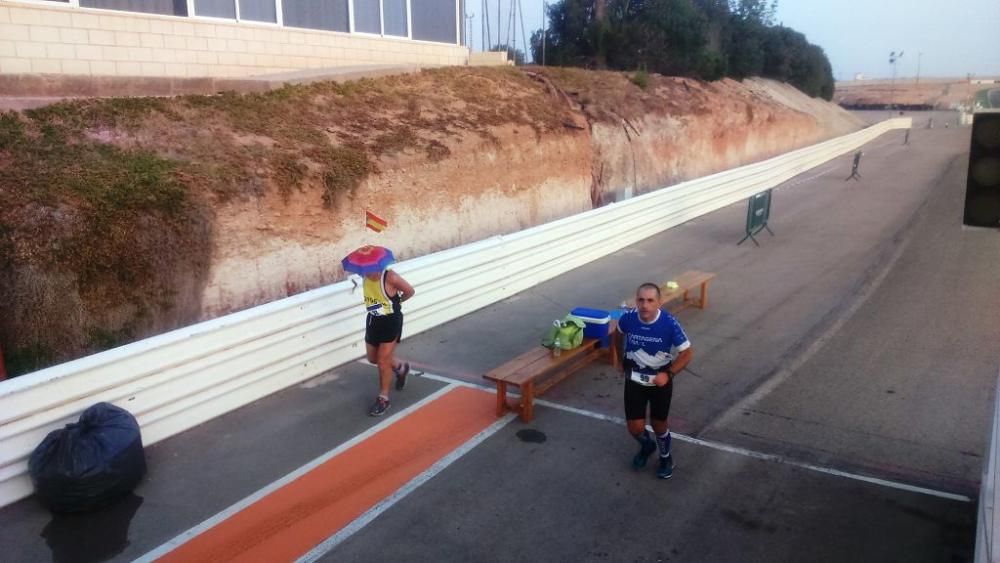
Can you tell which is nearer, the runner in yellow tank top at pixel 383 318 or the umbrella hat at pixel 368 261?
the umbrella hat at pixel 368 261

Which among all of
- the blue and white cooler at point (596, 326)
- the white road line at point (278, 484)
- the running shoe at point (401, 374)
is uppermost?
the blue and white cooler at point (596, 326)

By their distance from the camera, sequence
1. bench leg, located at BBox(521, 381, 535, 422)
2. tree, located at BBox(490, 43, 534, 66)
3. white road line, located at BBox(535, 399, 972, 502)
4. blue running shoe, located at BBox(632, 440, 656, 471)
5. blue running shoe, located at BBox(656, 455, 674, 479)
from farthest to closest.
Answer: tree, located at BBox(490, 43, 534, 66)
bench leg, located at BBox(521, 381, 535, 422)
blue running shoe, located at BBox(632, 440, 656, 471)
blue running shoe, located at BBox(656, 455, 674, 479)
white road line, located at BBox(535, 399, 972, 502)

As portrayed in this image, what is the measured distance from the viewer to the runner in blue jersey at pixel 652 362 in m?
5.36

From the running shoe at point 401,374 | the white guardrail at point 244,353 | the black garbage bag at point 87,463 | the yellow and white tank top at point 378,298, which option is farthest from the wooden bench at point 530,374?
the black garbage bag at point 87,463

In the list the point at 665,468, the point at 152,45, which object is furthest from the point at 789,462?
the point at 152,45

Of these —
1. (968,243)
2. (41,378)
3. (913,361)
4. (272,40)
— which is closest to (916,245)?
(968,243)

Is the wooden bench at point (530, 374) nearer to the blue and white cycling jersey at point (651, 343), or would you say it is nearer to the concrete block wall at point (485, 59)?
the blue and white cycling jersey at point (651, 343)

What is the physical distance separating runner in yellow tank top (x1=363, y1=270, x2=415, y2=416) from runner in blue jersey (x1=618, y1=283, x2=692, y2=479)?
2307mm

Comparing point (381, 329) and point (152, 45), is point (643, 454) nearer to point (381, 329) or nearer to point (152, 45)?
point (381, 329)

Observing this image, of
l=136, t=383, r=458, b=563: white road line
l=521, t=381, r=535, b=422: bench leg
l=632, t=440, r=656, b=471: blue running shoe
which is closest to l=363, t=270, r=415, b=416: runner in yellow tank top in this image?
l=136, t=383, r=458, b=563: white road line

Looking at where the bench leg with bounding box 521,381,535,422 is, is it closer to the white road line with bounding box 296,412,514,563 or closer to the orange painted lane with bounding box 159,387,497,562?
the white road line with bounding box 296,412,514,563

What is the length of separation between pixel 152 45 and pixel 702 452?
37.7 feet

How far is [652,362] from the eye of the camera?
5.41 meters

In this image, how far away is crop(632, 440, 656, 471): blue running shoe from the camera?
572 cm
